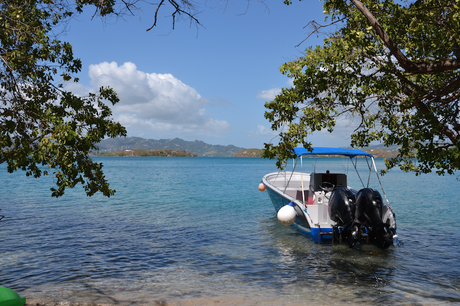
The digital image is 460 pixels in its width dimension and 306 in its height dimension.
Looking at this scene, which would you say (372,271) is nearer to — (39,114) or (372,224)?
(372,224)

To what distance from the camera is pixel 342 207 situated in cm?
927

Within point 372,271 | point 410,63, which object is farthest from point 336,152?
point 410,63

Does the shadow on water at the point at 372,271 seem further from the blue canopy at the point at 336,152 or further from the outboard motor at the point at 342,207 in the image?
the blue canopy at the point at 336,152

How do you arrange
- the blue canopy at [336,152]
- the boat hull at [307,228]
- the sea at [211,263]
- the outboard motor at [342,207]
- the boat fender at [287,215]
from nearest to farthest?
the sea at [211,263] → the outboard motor at [342,207] → the boat hull at [307,228] → the boat fender at [287,215] → the blue canopy at [336,152]

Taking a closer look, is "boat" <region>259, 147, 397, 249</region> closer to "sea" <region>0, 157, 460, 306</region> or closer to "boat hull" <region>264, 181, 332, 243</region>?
"boat hull" <region>264, 181, 332, 243</region>

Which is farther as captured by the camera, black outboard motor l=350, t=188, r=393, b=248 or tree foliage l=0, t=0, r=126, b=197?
black outboard motor l=350, t=188, r=393, b=248

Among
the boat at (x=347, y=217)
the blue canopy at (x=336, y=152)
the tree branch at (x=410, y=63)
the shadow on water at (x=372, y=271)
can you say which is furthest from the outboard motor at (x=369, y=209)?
the tree branch at (x=410, y=63)

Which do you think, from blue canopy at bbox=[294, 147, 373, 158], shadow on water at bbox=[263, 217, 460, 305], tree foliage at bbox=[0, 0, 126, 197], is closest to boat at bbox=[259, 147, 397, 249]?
blue canopy at bbox=[294, 147, 373, 158]

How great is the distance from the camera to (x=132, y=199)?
73.7 ft

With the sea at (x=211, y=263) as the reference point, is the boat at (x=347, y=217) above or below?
above

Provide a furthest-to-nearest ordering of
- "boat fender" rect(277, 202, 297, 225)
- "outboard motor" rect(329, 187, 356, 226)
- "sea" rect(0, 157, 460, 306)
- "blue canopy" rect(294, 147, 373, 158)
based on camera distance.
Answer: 1. "blue canopy" rect(294, 147, 373, 158)
2. "boat fender" rect(277, 202, 297, 225)
3. "outboard motor" rect(329, 187, 356, 226)
4. "sea" rect(0, 157, 460, 306)

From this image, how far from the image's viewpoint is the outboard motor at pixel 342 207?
9188 millimetres

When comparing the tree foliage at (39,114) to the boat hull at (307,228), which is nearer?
the tree foliage at (39,114)

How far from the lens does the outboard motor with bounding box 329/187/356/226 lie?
9.19 meters
